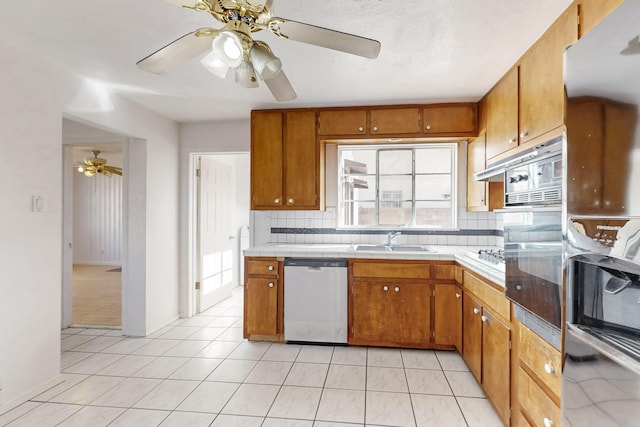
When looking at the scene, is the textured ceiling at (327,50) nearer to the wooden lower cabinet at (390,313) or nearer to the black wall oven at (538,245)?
the black wall oven at (538,245)

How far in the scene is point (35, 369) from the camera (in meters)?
2.22

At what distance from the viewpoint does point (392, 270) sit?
2.94m

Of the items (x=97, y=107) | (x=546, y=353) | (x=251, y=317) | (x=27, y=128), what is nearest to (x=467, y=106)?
(x=546, y=353)

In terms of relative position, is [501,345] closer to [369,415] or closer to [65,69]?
[369,415]

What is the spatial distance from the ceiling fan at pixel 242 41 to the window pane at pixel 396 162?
2.27 m

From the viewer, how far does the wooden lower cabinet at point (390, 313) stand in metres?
2.89

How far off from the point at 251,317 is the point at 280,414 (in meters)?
1.22

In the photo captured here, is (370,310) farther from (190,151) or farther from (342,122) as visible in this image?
(190,151)

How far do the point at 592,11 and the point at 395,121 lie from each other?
5.81 ft

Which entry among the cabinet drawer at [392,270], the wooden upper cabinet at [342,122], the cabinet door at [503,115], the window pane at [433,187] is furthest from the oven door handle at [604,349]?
the window pane at [433,187]

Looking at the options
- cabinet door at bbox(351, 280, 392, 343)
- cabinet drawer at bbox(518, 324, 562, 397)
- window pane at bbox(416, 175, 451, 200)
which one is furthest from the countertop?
cabinet drawer at bbox(518, 324, 562, 397)

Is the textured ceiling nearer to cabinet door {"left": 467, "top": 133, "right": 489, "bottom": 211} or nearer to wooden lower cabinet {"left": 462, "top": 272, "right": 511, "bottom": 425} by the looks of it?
cabinet door {"left": 467, "top": 133, "right": 489, "bottom": 211}

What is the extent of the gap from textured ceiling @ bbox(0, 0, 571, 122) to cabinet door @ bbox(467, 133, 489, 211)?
45 centimetres

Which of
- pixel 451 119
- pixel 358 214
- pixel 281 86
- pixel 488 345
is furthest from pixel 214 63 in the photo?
pixel 358 214
